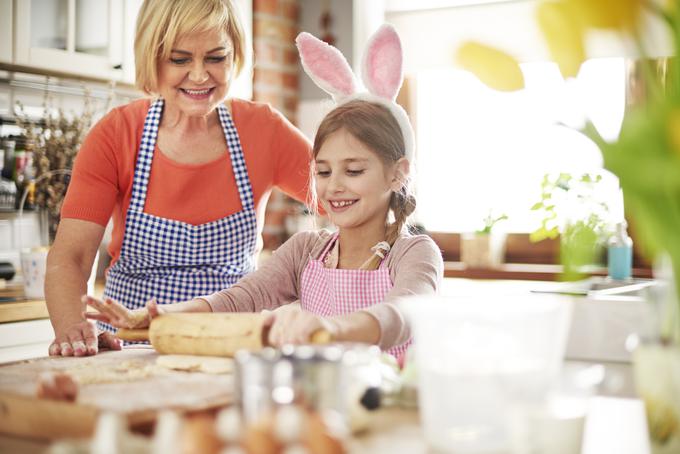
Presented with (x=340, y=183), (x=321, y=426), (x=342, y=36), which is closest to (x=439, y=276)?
(x=340, y=183)

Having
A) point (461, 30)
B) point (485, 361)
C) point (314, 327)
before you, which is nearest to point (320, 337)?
point (314, 327)

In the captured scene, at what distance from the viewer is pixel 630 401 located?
0.93 metres

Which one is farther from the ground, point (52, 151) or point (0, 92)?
point (0, 92)

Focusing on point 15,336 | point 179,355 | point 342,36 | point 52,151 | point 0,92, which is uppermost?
point 342,36

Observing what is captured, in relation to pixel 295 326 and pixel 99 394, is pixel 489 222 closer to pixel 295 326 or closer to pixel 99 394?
pixel 295 326

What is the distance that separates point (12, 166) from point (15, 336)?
75 centimetres

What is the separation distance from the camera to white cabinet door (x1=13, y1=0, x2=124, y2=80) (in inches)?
106

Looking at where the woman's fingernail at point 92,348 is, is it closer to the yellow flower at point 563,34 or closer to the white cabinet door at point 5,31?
the yellow flower at point 563,34

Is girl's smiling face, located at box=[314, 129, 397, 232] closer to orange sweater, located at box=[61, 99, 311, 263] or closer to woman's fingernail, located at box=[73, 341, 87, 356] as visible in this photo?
orange sweater, located at box=[61, 99, 311, 263]

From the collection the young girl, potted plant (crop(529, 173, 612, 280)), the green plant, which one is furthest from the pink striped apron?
the green plant

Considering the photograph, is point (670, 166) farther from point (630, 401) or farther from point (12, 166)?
point (12, 166)

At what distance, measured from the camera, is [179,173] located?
1819 mm

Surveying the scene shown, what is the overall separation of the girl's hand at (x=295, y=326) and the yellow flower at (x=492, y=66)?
40 centimetres

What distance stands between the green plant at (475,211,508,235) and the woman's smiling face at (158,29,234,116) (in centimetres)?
193
